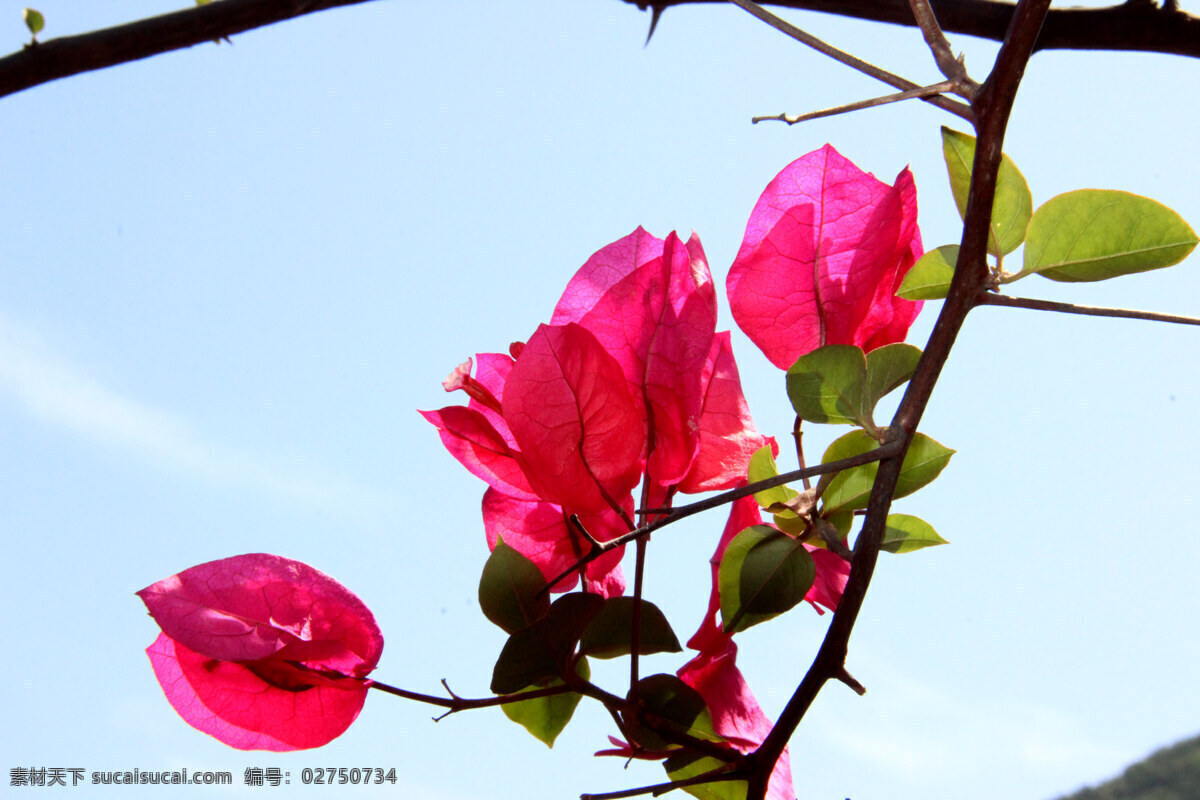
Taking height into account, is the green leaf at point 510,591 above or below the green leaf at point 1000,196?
below

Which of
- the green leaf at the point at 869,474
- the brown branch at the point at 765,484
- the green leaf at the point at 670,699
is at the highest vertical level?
the green leaf at the point at 869,474

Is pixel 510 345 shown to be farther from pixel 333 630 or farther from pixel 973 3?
pixel 973 3

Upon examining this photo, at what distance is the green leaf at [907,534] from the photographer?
220 mm

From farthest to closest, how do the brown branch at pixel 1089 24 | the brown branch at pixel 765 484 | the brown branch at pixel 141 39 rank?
the brown branch at pixel 141 39, the brown branch at pixel 1089 24, the brown branch at pixel 765 484

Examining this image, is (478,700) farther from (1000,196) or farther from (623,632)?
(1000,196)

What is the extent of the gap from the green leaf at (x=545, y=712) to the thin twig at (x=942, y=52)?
168 millimetres

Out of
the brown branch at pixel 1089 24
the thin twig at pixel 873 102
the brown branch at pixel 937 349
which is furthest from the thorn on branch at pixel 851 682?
the brown branch at pixel 1089 24

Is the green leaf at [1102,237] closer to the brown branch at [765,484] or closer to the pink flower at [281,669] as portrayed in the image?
the brown branch at [765,484]

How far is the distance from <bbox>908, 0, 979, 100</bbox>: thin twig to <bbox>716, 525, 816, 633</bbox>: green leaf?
0.10 metres

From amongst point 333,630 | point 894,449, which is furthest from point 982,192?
point 333,630

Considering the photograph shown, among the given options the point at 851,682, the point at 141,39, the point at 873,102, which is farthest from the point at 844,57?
Answer: the point at 141,39

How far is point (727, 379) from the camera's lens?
23 centimetres

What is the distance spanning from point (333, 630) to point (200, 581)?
0.12 ft

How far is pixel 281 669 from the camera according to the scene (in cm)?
23
